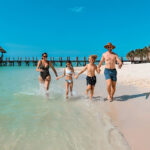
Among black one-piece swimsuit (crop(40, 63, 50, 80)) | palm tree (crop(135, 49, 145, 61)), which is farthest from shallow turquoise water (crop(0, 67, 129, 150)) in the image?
palm tree (crop(135, 49, 145, 61))

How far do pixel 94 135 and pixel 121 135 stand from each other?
1.50ft

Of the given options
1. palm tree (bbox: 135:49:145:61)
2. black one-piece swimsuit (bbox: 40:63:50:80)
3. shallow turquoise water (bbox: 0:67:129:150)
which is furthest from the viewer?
palm tree (bbox: 135:49:145:61)

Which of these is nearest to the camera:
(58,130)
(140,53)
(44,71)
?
(58,130)

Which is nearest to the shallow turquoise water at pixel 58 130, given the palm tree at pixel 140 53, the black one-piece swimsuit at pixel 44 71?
the black one-piece swimsuit at pixel 44 71

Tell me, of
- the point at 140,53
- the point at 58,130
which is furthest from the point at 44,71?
the point at 140,53

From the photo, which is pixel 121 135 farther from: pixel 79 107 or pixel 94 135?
pixel 79 107

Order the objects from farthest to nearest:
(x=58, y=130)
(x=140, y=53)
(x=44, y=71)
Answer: (x=140, y=53) < (x=44, y=71) < (x=58, y=130)

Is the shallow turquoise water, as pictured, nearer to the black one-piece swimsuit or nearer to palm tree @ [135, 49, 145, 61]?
the black one-piece swimsuit

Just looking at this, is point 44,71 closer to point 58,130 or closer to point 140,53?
point 58,130

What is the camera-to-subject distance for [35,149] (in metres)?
2.23

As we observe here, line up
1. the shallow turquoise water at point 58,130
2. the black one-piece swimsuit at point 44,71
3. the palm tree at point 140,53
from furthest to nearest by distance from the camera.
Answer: the palm tree at point 140,53, the black one-piece swimsuit at point 44,71, the shallow turquoise water at point 58,130

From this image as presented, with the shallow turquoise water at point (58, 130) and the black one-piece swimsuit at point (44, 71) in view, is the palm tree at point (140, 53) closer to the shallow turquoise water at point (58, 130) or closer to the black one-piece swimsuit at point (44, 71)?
the black one-piece swimsuit at point (44, 71)

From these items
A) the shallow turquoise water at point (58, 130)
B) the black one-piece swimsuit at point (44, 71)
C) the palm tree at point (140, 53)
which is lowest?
the shallow turquoise water at point (58, 130)

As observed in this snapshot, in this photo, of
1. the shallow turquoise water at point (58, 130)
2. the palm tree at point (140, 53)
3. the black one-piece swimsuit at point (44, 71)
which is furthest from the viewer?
the palm tree at point (140, 53)
